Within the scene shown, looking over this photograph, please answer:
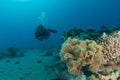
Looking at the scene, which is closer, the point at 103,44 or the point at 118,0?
the point at 103,44

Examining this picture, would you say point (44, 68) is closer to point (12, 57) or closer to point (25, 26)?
point (12, 57)

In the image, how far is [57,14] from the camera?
77.1 metres

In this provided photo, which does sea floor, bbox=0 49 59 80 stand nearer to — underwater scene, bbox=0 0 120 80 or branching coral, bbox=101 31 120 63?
underwater scene, bbox=0 0 120 80

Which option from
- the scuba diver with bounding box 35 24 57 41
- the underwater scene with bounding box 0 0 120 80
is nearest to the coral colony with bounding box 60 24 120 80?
the underwater scene with bounding box 0 0 120 80

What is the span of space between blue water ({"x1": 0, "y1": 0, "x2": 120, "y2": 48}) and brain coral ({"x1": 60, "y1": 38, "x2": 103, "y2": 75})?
52057 millimetres

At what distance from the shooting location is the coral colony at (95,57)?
8.91m

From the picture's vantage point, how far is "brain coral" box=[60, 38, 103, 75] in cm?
890

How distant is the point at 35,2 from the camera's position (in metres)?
86.0

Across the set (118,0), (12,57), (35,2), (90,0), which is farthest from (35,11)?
(12,57)

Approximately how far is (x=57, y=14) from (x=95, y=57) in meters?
68.5

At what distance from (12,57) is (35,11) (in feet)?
220

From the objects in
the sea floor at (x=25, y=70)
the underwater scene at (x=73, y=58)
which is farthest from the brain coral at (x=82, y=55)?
the sea floor at (x=25, y=70)

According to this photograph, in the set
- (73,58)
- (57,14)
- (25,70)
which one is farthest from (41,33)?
(57,14)

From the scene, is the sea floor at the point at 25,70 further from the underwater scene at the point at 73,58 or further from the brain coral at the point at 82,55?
the brain coral at the point at 82,55
